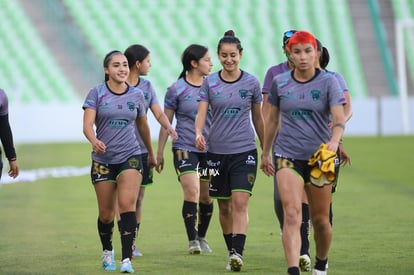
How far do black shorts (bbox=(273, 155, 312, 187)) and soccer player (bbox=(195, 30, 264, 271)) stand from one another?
1.49 m

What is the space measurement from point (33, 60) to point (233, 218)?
107ft

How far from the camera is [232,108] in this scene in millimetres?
10031

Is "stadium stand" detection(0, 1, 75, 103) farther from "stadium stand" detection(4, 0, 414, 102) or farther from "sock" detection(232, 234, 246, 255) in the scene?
"sock" detection(232, 234, 246, 255)

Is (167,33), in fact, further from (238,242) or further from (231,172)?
(238,242)

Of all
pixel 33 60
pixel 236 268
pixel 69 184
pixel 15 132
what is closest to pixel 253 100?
pixel 236 268

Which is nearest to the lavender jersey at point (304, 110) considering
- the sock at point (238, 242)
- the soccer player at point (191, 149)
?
the sock at point (238, 242)

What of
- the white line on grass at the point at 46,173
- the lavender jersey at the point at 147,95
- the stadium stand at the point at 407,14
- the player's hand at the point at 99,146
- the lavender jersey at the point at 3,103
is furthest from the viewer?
the stadium stand at the point at 407,14

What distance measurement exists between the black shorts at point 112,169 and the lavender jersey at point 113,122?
4cm

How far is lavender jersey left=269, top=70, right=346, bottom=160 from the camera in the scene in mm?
8312

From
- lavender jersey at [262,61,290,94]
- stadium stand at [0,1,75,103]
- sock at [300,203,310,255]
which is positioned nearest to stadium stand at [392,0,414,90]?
stadium stand at [0,1,75,103]

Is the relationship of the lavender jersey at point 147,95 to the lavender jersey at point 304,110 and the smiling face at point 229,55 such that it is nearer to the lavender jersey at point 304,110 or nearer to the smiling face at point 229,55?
the smiling face at point 229,55

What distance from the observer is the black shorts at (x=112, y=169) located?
965 cm

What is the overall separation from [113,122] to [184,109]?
212 centimetres

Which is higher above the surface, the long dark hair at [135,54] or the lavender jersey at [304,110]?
the long dark hair at [135,54]
